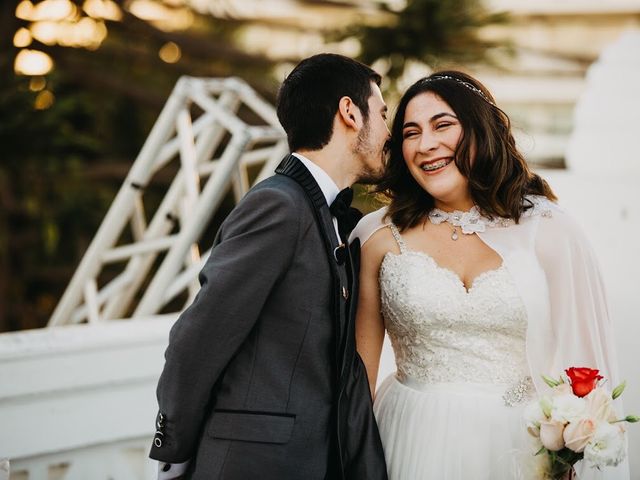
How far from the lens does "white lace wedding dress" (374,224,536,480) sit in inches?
85.6

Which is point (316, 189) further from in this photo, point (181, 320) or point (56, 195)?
point (56, 195)

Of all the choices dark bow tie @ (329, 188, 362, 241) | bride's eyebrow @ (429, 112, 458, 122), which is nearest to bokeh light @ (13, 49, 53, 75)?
bride's eyebrow @ (429, 112, 458, 122)

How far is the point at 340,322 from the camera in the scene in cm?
191

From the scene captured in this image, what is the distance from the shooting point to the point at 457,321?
2.22m

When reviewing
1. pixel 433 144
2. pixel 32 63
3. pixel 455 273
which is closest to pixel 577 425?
pixel 455 273

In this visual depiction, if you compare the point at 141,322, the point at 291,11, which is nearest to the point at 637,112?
the point at 141,322

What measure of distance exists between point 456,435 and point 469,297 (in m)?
0.40

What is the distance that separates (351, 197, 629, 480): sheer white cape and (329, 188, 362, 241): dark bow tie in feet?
1.60

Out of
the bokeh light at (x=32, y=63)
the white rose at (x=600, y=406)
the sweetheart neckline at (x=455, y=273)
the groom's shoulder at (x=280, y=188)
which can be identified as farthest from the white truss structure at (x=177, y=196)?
the white rose at (x=600, y=406)

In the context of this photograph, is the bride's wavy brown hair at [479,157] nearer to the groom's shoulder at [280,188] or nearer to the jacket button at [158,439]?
the groom's shoulder at [280,188]

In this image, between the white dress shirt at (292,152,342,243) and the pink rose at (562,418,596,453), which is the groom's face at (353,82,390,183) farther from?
the pink rose at (562,418,596,453)

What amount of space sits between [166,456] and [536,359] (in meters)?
1.06

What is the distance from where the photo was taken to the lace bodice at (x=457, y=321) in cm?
219

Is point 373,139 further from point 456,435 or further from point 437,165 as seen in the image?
point 456,435
